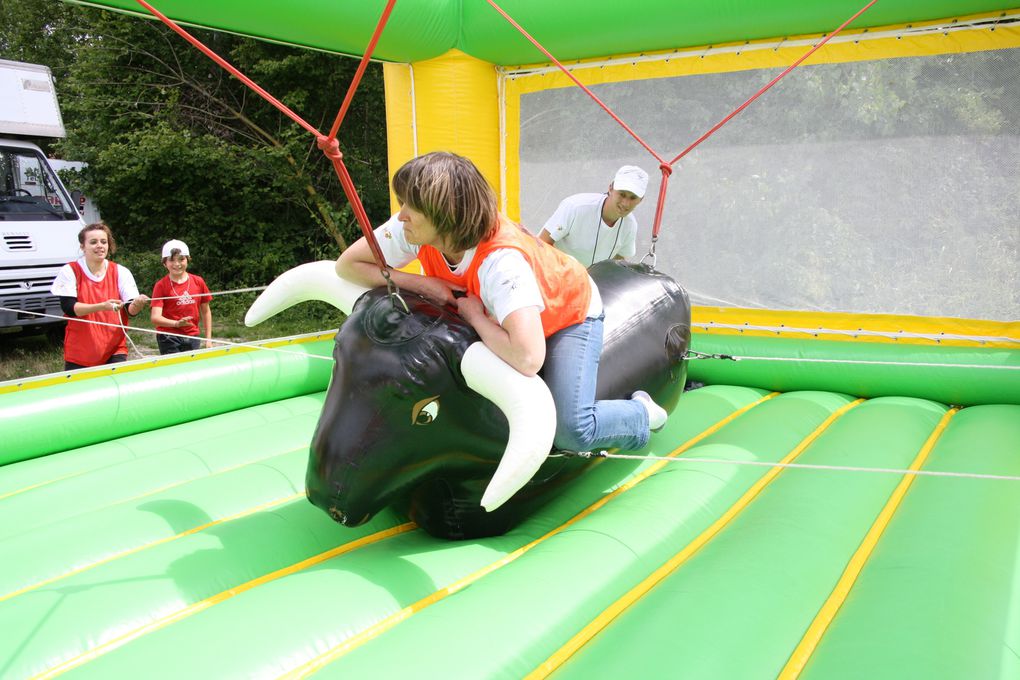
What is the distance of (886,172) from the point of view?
12.2 ft

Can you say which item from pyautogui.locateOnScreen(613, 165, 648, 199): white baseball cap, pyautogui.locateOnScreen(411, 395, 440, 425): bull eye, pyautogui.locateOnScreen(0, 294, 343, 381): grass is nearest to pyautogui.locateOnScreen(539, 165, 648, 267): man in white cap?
pyautogui.locateOnScreen(613, 165, 648, 199): white baseball cap

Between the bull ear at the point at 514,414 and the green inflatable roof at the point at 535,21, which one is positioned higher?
the green inflatable roof at the point at 535,21

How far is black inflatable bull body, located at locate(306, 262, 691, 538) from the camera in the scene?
6.04ft

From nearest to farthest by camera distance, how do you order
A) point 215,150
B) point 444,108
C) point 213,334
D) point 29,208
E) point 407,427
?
1. point 407,427
2. point 444,108
3. point 29,208
4. point 213,334
5. point 215,150

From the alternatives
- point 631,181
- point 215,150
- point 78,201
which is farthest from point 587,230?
point 215,150

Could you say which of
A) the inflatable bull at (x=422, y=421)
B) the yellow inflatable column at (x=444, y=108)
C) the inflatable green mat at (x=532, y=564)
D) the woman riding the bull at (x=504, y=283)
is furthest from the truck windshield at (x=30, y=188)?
the woman riding the bull at (x=504, y=283)

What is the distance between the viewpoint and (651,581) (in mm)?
1853

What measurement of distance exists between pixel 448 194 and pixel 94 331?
8.13ft

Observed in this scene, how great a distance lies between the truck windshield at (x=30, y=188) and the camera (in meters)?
6.60

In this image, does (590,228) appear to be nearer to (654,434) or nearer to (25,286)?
(654,434)

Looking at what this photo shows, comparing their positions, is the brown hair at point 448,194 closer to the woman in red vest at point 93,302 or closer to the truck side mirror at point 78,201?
the woman in red vest at point 93,302

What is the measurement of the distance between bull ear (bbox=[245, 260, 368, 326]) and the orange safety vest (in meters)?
0.22

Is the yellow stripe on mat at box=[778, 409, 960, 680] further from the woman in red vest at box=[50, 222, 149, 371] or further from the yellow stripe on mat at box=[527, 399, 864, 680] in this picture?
the woman in red vest at box=[50, 222, 149, 371]

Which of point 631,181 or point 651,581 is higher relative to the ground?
point 631,181
